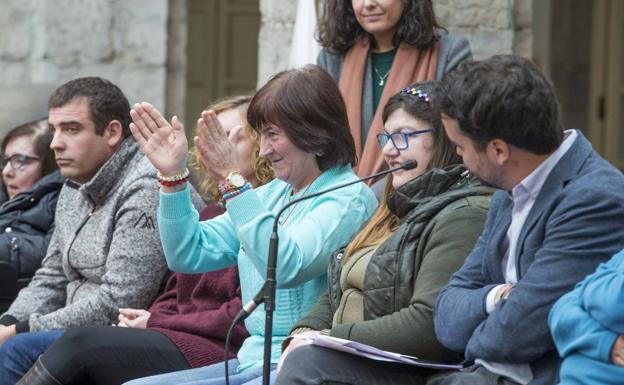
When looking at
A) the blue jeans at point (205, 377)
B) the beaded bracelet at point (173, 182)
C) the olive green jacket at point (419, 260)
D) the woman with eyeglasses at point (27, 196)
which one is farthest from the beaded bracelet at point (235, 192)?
the woman with eyeglasses at point (27, 196)

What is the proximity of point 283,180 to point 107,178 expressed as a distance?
3.28 ft

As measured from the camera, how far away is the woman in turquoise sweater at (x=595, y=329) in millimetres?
3217

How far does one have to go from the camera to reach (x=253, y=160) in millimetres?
5035

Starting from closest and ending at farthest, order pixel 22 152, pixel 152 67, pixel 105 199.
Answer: pixel 105 199 < pixel 22 152 < pixel 152 67

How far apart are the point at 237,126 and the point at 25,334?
100 cm

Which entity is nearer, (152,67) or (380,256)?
(380,256)

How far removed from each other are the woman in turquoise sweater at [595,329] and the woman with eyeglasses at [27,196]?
3.00 meters

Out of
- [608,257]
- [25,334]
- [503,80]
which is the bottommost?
[25,334]

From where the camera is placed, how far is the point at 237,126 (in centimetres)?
493

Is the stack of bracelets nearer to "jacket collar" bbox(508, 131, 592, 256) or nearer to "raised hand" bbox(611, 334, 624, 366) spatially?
"jacket collar" bbox(508, 131, 592, 256)

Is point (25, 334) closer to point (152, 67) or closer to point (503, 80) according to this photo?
point (503, 80)

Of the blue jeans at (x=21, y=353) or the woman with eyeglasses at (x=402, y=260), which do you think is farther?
the blue jeans at (x=21, y=353)

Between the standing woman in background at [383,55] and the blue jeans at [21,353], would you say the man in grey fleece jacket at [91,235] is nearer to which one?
the blue jeans at [21,353]

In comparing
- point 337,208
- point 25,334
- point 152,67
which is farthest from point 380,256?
point 152,67
